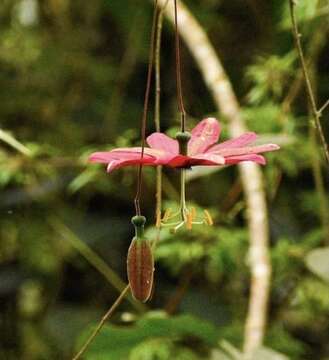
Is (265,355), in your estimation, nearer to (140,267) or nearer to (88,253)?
(140,267)

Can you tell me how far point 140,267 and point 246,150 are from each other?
0.36 feet

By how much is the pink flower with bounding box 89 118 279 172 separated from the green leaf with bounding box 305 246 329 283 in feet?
1.27

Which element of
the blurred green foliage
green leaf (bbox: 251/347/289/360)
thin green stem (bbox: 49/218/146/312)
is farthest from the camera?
thin green stem (bbox: 49/218/146/312)

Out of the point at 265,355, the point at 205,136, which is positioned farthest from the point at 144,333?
the point at 205,136

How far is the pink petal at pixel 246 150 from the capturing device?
1.74 feet

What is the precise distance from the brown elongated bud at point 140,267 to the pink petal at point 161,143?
0.17 feet

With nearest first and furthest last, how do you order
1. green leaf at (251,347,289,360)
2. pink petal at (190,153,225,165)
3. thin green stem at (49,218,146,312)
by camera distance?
1. pink petal at (190,153,225,165)
2. green leaf at (251,347,289,360)
3. thin green stem at (49,218,146,312)

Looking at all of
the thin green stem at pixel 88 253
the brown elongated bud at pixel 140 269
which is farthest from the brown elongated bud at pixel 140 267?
the thin green stem at pixel 88 253

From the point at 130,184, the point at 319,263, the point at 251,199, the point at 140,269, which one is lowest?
the point at 140,269

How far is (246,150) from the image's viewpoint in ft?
1.79

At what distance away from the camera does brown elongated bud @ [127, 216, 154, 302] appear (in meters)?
0.57

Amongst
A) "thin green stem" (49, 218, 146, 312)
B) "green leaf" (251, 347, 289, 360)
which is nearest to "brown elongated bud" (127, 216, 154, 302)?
"green leaf" (251, 347, 289, 360)

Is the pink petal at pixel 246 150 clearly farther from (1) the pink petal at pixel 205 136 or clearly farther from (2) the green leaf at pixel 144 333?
(2) the green leaf at pixel 144 333

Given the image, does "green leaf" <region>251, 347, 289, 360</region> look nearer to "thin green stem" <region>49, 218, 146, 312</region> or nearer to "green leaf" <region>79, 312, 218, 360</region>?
"green leaf" <region>79, 312, 218, 360</region>
